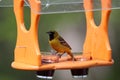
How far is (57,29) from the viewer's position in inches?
180

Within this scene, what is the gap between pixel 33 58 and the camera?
3172 millimetres

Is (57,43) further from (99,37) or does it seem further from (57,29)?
(57,29)

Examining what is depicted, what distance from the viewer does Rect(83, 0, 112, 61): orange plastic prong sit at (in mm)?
3410

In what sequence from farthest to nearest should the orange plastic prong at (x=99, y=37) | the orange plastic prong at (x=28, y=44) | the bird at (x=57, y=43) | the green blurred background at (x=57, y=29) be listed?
the green blurred background at (x=57, y=29), the orange plastic prong at (x=99, y=37), the bird at (x=57, y=43), the orange plastic prong at (x=28, y=44)

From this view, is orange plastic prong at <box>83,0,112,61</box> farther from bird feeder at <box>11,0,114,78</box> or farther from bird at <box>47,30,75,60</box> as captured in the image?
bird at <box>47,30,75,60</box>

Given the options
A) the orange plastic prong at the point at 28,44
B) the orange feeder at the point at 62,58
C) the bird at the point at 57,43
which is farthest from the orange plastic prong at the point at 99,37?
the orange plastic prong at the point at 28,44

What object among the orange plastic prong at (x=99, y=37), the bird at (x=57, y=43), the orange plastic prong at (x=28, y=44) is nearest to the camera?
the orange plastic prong at (x=28, y=44)

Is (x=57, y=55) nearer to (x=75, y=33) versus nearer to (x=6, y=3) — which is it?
(x=6, y=3)

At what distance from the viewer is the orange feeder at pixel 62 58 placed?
3.14 meters

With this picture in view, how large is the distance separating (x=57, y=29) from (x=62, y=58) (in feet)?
3.86

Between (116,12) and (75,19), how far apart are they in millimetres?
322

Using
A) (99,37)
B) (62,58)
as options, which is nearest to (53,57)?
(62,58)

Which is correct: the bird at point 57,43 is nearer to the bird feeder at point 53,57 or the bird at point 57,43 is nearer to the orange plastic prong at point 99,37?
the bird feeder at point 53,57

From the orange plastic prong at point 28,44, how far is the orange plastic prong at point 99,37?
1.31 ft
